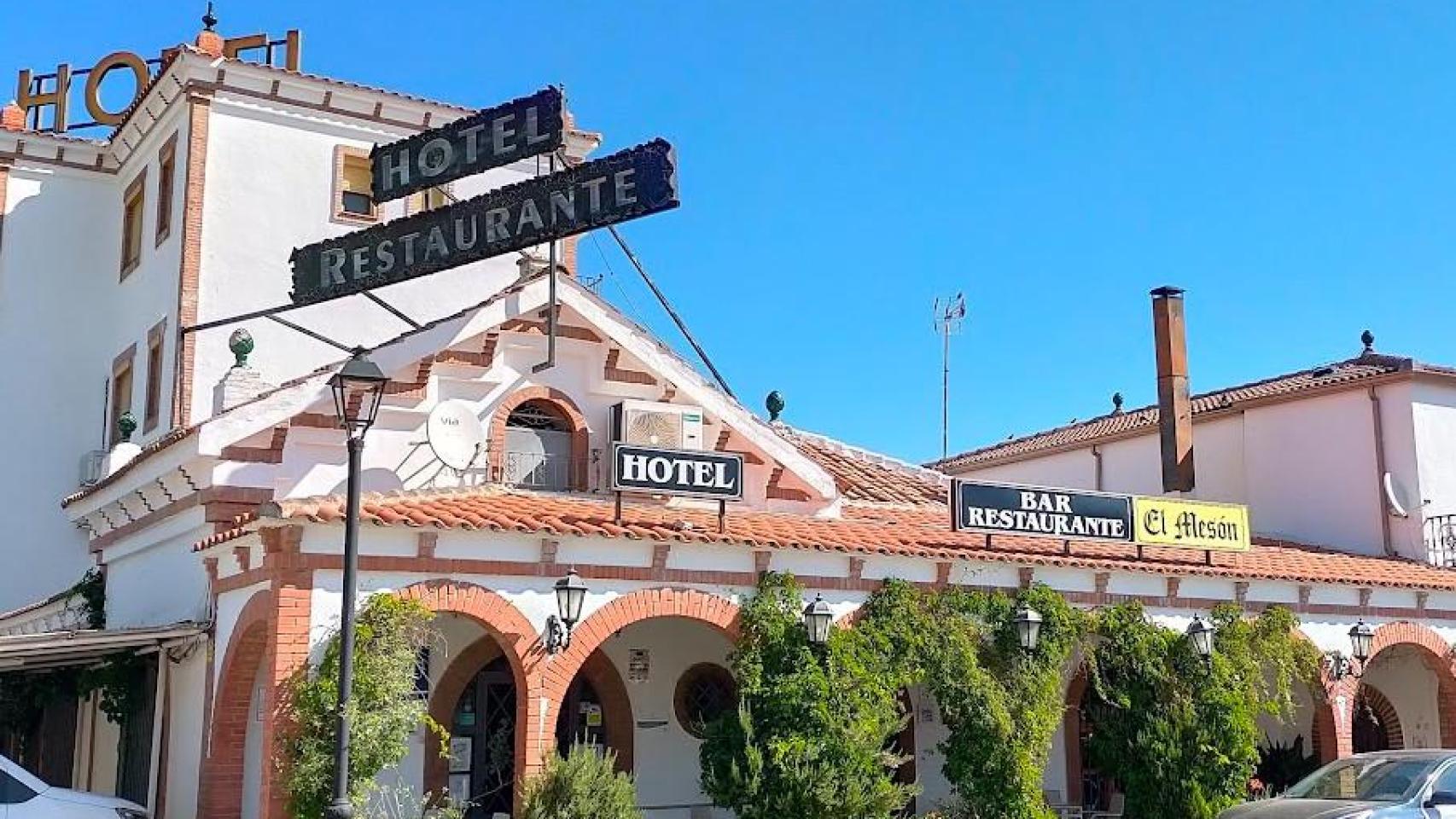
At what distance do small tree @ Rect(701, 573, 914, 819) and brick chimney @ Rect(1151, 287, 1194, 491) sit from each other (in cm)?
1217

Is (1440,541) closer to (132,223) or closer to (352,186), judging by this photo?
(352,186)

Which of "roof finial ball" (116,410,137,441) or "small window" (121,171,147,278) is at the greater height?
"small window" (121,171,147,278)

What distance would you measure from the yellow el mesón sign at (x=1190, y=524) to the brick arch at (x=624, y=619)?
5.77 m

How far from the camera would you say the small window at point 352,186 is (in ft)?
70.5

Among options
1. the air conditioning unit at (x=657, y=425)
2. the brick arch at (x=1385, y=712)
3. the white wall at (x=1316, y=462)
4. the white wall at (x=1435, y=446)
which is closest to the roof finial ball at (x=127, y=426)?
the air conditioning unit at (x=657, y=425)

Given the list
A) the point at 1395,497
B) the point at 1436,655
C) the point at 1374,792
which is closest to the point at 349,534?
the point at 1374,792

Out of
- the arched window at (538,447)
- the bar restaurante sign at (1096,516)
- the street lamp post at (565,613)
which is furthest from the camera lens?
the arched window at (538,447)

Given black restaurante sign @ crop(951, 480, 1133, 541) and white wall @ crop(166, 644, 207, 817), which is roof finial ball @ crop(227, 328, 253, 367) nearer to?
white wall @ crop(166, 644, 207, 817)

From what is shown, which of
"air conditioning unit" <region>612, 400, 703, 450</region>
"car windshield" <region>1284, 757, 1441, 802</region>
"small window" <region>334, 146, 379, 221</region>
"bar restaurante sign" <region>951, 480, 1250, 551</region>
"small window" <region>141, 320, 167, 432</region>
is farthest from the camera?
"small window" <region>334, 146, 379, 221</region>

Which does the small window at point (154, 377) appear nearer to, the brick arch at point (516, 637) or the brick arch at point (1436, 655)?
the brick arch at point (516, 637)

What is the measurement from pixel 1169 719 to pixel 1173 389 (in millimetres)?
9692

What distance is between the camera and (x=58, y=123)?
24.6 meters

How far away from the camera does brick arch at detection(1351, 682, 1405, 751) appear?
21.6 metres

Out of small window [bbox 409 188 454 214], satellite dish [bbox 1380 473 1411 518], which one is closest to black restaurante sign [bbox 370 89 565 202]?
small window [bbox 409 188 454 214]
